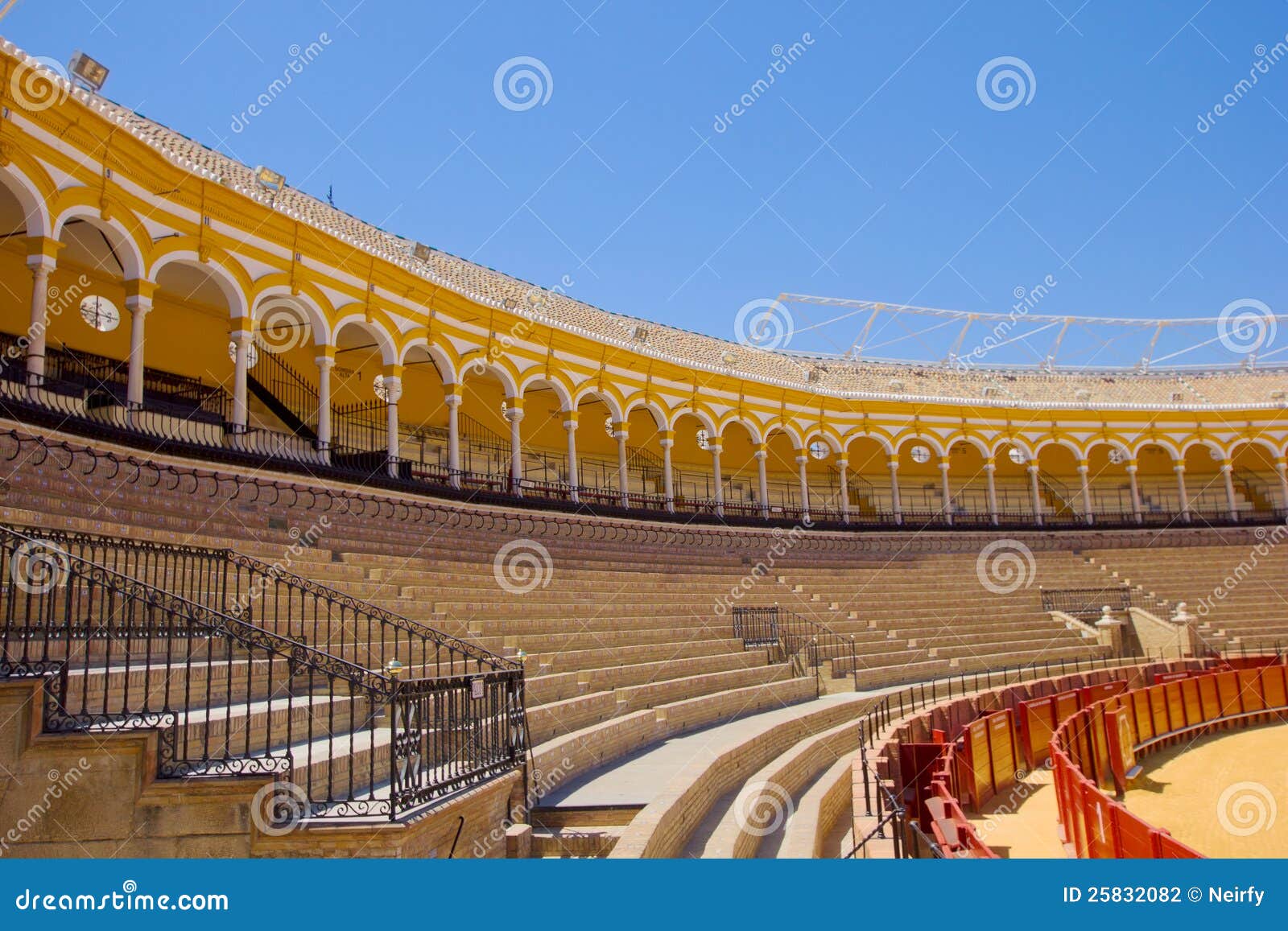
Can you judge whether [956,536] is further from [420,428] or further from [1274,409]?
[420,428]

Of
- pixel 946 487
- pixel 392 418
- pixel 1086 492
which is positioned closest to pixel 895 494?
pixel 946 487

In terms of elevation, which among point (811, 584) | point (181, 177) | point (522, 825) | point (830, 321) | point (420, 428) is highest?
point (830, 321)

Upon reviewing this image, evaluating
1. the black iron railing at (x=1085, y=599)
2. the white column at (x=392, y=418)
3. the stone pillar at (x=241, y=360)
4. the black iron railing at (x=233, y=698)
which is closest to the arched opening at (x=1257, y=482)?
the black iron railing at (x=1085, y=599)

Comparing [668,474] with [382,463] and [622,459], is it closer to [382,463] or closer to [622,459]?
[622,459]

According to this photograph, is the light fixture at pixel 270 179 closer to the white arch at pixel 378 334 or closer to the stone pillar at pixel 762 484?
the white arch at pixel 378 334

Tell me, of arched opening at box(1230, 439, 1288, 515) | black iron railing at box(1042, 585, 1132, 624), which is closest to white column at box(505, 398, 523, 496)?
black iron railing at box(1042, 585, 1132, 624)

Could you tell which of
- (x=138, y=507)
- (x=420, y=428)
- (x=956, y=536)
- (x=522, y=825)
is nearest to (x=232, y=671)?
(x=522, y=825)

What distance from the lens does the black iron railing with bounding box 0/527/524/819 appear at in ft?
20.3

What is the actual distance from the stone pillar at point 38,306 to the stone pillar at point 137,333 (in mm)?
1386

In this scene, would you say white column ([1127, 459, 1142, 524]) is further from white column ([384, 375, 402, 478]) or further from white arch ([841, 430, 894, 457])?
white column ([384, 375, 402, 478])

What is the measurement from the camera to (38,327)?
42.3 feet

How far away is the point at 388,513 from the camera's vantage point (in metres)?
17.5

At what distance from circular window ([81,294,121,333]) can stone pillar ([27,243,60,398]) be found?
449 cm

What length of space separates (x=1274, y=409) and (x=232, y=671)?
37.0 meters
